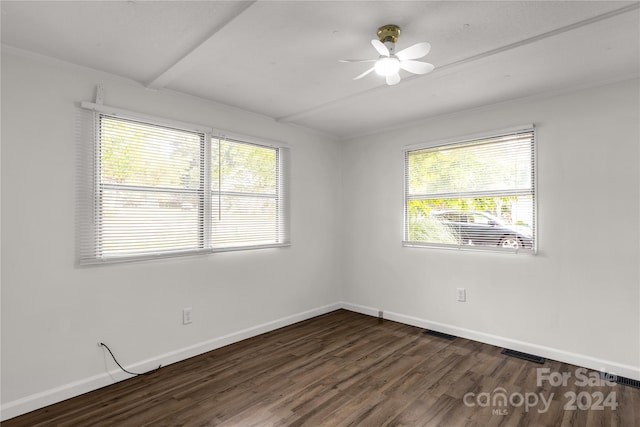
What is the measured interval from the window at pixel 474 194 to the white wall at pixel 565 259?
0.38ft

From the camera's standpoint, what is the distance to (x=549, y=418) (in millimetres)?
2340

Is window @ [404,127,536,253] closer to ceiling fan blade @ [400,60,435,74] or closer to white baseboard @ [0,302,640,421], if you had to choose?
white baseboard @ [0,302,640,421]

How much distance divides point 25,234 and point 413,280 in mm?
3764

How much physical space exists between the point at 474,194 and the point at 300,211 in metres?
2.05

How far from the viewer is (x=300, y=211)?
177 inches

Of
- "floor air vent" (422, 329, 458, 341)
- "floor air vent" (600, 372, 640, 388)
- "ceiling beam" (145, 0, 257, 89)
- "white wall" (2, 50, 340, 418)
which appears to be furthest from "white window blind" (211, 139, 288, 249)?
"floor air vent" (600, 372, 640, 388)

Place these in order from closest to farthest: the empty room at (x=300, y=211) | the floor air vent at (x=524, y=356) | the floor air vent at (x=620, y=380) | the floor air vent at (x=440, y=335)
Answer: the empty room at (x=300, y=211) < the floor air vent at (x=620, y=380) < the floor air vent at (x=524, y=356) < the floor air vent at (x=440, y=335)

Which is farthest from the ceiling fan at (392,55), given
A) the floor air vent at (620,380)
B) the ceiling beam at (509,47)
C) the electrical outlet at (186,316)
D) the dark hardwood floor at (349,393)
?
the floor air vent at (620,380)

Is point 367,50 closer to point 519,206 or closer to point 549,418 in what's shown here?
point 519,206

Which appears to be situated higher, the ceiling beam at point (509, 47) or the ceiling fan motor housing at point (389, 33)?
the ceiling beam at point (509, 47)

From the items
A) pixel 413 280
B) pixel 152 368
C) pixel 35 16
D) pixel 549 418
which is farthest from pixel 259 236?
pixel 549 418

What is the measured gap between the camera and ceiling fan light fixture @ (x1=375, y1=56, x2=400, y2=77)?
213cm

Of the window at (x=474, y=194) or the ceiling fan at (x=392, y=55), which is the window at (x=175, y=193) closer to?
the window at (x=474, y=194)

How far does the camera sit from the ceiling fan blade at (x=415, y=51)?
200 centimetres
